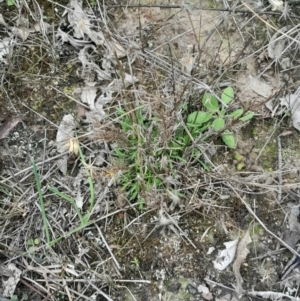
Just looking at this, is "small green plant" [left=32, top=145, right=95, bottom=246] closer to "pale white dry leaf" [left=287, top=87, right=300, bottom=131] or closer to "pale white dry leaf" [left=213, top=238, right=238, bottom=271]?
"pale white dry leaf" [left=213, top=238, right=238, bottom=271]

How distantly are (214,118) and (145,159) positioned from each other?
1.16 feet

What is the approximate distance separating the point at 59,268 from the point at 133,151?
21.6 inches

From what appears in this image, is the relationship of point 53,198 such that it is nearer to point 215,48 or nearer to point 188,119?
point 188,119

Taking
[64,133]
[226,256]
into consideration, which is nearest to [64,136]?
[64,133]

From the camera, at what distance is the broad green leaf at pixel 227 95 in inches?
80.7

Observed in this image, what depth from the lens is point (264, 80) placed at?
2205mm

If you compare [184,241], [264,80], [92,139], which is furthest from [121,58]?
[184,241]

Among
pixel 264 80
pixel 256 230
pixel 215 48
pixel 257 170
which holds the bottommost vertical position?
pixel 256 230

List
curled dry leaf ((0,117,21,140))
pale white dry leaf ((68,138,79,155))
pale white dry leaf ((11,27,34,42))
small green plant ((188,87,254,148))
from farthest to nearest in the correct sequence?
1. pale white dry leaf ((11,27,34,42))
2. curled dry leaf ((0,117,21,140))
3. small green plant ((188,87,254,148))
4. pale white dry leaf ((68,138,79,155))

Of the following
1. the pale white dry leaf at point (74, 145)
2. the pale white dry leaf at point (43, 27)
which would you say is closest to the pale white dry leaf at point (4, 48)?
the pale white dry leaf at point (43, 27)

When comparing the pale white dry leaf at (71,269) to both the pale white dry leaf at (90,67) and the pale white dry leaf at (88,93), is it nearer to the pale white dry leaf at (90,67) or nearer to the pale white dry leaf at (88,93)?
the pale white dry leaf at (88,93)

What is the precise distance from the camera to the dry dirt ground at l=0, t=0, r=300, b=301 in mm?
1944

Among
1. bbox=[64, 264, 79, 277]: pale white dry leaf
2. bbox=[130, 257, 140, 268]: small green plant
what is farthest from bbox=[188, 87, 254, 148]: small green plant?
bbox=[64, 264, 79, 277]: pale white dry leaf

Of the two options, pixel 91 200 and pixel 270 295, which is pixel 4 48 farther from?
pixel 270 295
